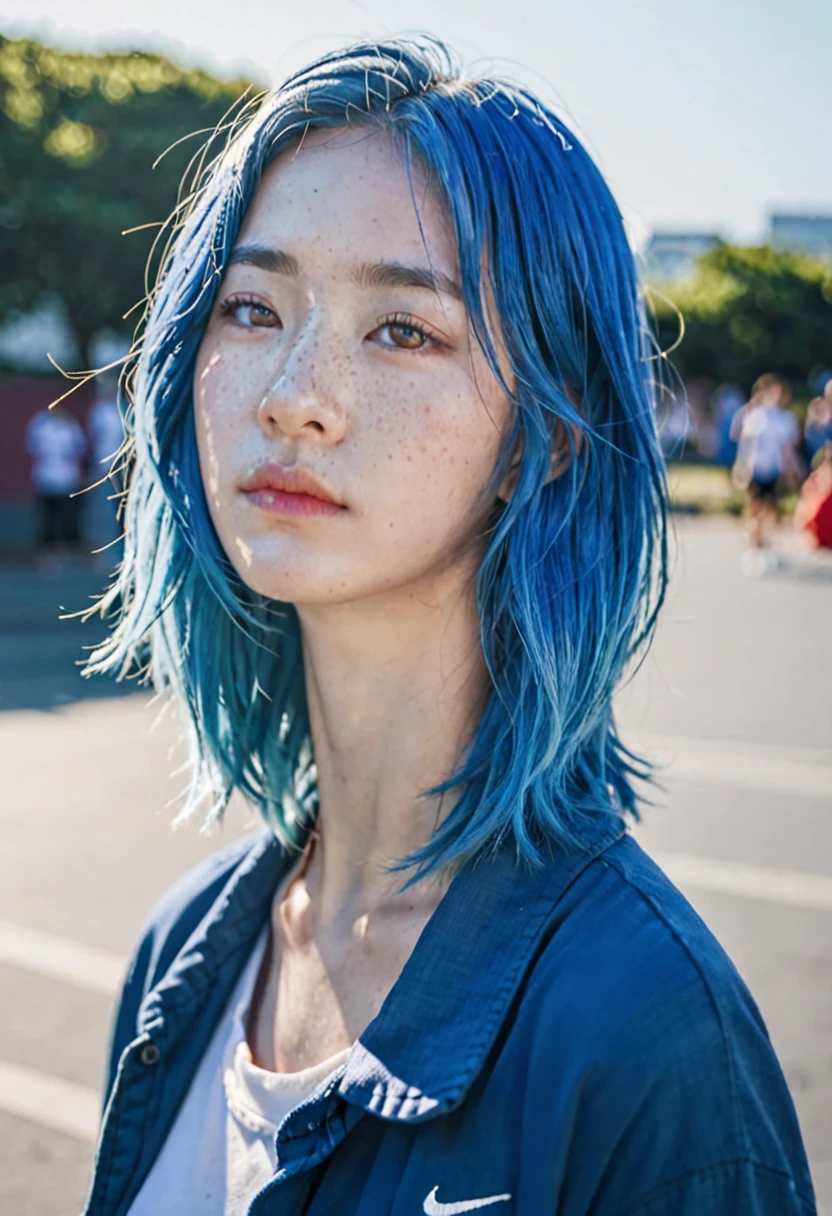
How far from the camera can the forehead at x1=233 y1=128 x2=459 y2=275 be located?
150cm

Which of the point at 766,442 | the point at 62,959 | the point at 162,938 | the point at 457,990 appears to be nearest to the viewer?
the point at 457,990

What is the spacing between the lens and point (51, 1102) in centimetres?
378

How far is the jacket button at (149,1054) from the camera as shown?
174 cm

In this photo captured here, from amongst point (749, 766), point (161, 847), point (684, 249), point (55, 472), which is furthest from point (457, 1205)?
point (684, 249)

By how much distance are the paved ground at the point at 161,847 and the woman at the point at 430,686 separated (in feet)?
Result: 0.95

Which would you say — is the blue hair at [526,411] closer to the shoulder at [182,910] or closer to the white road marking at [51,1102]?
the shoulder at [182,910]

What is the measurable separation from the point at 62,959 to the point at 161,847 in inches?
48.9

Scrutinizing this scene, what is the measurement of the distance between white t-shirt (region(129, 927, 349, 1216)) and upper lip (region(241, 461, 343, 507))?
25.9 inches

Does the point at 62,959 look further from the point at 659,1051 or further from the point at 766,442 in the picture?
the point at 766,442

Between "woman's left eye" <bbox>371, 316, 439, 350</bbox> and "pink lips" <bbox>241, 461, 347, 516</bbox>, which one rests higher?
"woman's left eye" <bbox>371, 316, 439, 350</bbox>

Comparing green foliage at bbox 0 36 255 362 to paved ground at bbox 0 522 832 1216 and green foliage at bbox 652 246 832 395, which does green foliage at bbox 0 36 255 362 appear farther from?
green foliage at bbox 652 246 832 395

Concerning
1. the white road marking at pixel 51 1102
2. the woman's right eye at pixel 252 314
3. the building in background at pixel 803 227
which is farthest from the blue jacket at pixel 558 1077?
the building in background at pixel 803 227

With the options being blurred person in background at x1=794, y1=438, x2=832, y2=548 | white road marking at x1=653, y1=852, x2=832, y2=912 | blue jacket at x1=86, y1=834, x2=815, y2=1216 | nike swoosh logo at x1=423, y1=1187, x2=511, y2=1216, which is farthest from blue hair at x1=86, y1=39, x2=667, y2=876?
blurred person in background at x1=794, y1=438, x2=832, y2=548

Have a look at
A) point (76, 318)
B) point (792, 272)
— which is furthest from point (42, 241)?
point (792, 272)
